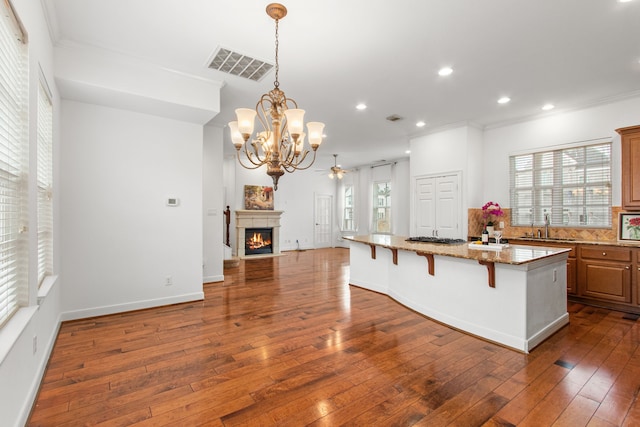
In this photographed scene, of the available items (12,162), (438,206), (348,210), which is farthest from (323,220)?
(12,162)

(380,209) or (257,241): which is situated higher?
(380,209)

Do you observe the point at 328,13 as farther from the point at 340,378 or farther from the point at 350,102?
the point at 340,378

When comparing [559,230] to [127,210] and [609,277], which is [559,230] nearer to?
[609,277]

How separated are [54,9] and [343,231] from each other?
10179 mm

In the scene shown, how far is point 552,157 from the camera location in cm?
523

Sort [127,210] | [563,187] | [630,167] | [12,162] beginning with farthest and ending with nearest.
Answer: [563,187] < [630,167] < [127,210] < [12,162]

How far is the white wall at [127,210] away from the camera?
3.72m

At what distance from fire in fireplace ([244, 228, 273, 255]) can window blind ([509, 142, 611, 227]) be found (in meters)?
7.02

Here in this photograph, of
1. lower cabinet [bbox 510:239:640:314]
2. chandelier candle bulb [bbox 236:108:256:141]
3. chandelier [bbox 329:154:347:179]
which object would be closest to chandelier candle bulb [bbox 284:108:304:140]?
chandelier candle bulb [bbox 236:108:256:141]

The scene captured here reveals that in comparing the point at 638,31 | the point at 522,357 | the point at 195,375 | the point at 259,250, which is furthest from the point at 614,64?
the point at 259,250

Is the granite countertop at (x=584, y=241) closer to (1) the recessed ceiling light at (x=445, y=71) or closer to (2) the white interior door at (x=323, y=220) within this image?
(1) the recessed ceiling light at (x=445, y=71)

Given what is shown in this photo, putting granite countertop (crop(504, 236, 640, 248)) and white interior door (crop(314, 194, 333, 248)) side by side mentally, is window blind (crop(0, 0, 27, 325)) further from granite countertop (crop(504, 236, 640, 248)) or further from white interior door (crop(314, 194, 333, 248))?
white interior door (crop(314, 194, 333, 248))

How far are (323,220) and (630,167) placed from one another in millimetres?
8719

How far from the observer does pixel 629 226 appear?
438 centimetres
